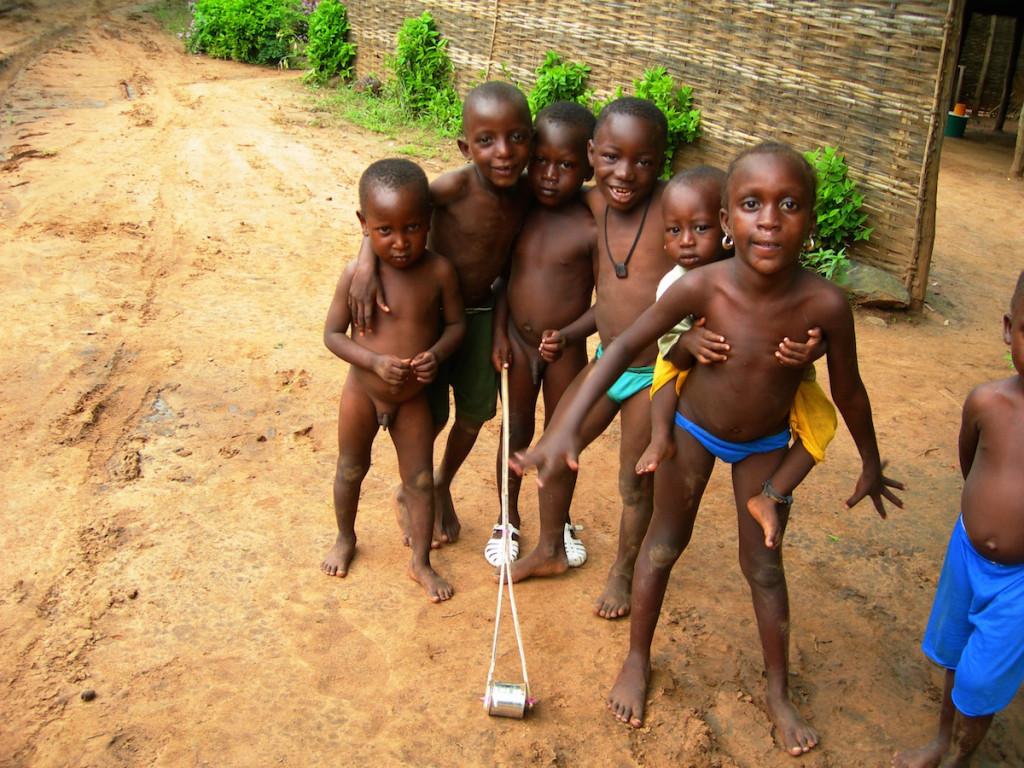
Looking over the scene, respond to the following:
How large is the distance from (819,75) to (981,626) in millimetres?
5148

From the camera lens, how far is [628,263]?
2.97 metres

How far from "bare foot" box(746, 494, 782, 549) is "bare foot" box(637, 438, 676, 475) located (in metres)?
0.27

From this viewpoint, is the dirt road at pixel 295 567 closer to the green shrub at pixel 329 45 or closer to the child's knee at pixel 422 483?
the child's knee at pixel 422 483

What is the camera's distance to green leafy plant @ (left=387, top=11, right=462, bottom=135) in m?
9.64

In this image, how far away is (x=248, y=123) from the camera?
9305 millimetres

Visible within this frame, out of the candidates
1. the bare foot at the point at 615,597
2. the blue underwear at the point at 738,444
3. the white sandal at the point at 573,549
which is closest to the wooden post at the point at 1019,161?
the white sandal at the point at 573,549

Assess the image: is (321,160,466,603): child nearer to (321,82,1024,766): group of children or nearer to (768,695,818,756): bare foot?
(321,82,1024,766): group of children

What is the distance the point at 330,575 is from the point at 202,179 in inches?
214

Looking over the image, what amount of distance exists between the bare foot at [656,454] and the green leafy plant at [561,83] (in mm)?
6193

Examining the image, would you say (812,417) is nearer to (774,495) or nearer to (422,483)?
(774,495)

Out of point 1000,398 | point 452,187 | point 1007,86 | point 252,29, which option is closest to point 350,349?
point 452,187

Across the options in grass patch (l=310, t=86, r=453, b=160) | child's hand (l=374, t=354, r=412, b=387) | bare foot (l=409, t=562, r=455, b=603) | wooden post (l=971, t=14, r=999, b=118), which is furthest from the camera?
wooden post (l=971, t=14, r=999, b=118)

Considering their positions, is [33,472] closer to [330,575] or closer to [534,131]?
[330,575]

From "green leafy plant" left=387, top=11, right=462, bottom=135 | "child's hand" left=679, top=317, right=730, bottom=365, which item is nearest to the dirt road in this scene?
"child's hand" left=679, top=317, right=730, bottom=365
